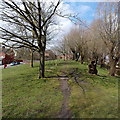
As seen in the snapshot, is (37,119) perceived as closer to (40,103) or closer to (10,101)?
(40,103)

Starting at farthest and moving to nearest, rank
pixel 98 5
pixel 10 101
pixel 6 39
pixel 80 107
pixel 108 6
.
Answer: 1. pixel 98 5
2. pixel 108 6
3. pixel 6 39
4. pixel 10 101
5. pixel 80 107

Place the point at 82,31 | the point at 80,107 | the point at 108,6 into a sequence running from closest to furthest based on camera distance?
the point at 80,107
the point at 108,6
the point at 82,31

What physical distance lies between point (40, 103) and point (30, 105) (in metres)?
0.36

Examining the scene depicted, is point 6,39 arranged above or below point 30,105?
above

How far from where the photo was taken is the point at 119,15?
753cm

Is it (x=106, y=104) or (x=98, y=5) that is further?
(x=98, y=5)

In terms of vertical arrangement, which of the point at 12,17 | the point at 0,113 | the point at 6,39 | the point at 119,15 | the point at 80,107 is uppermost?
the point at 119,15

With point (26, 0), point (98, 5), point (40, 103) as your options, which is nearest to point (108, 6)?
point (98, 5)

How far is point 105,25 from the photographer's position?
8.16 meters

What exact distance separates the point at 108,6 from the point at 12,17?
309 inches

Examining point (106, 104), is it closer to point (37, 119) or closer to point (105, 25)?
point (37, 119)

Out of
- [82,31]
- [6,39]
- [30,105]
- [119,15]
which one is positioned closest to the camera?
[30,105]

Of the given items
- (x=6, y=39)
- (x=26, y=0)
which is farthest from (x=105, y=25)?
(x=6, y=39)

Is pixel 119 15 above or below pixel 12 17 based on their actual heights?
above
